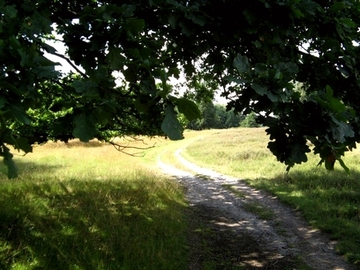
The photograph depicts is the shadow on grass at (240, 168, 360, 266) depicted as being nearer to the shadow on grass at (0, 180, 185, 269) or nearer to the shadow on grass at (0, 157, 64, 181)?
the shadow on grass at (0, 180, 185, 269)

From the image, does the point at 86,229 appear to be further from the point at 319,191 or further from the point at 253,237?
the point at 319,191

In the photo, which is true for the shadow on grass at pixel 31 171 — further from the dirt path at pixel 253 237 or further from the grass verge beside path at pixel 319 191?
the grass verge beside path at pixel 319 191

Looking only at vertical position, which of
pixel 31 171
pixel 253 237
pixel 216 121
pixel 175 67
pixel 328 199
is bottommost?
pixel 253 237

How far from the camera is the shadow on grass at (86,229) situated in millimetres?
4645

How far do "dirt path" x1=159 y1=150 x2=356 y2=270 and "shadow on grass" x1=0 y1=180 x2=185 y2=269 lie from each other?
0.67 m

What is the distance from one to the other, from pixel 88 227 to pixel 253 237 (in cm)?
372

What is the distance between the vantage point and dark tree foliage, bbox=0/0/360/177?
1913mm

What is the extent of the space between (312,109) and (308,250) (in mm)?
4909

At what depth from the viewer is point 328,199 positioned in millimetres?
9930

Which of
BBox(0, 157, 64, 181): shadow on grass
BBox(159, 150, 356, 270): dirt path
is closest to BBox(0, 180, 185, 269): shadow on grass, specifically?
BBox(159, 150, 356, 270): dirt path

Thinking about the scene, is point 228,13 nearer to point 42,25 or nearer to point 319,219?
point 42,25

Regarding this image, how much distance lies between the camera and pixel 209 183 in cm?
1448

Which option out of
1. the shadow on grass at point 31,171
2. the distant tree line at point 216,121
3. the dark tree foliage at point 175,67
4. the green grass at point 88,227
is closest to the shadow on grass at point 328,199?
the green grass at point 88,227

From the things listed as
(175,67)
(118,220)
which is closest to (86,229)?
(118,220)
